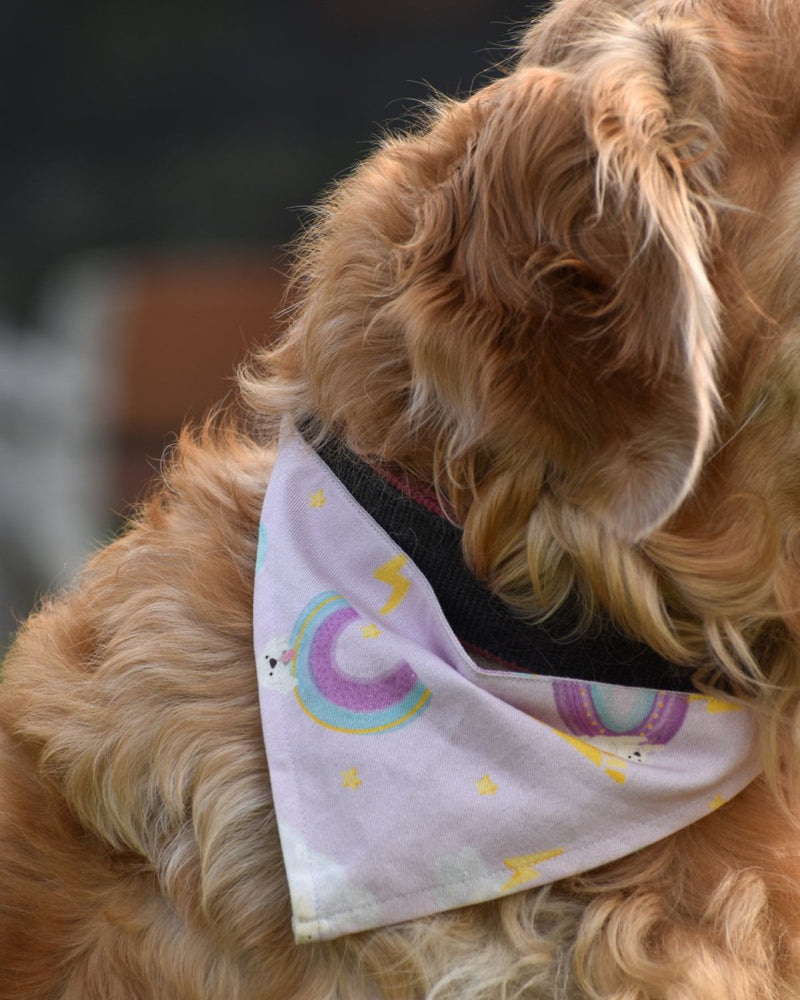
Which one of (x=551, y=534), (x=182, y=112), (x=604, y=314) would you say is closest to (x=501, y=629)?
(x=551, y=534)

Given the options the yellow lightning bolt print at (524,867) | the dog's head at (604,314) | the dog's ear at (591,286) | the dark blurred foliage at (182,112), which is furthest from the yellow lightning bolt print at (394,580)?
the dark blurred foliage at (182,112)

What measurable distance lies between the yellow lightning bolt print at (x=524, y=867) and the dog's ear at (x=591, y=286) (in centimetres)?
62

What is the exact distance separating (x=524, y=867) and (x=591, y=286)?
1069 millimetres

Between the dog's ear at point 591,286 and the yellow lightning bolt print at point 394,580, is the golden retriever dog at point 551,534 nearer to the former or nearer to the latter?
the dog's ear at point 591,286

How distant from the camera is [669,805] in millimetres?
2336

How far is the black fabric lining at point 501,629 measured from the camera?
237cm

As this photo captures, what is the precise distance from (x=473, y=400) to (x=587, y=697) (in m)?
0.60

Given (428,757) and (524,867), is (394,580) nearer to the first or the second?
(428,757)

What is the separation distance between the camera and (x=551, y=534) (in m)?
2.35

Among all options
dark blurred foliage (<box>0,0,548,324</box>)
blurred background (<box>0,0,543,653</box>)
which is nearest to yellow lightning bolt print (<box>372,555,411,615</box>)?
blurred background (<box>0,0,543,653</box>)

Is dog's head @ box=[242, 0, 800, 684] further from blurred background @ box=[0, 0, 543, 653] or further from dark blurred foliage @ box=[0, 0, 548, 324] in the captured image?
dark blurred foliage @ box=[0, 0, 548, 324]

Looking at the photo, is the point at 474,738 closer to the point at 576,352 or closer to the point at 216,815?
the point at 216,815

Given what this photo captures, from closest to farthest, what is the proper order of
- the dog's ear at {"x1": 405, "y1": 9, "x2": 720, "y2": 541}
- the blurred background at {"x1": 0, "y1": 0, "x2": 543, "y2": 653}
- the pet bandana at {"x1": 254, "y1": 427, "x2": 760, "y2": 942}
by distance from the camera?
the dog's ear at {"x1": 405, "y1": 9, "x2": 720, "y2": 541}
the pet bandana at {"x1": 254, "y1": 427, "x2": 760, "y2": 942}
the blurred background at {"x1": 0, "y1": 0, "x2": 543, "y2": 653}

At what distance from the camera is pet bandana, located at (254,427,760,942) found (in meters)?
2.26
